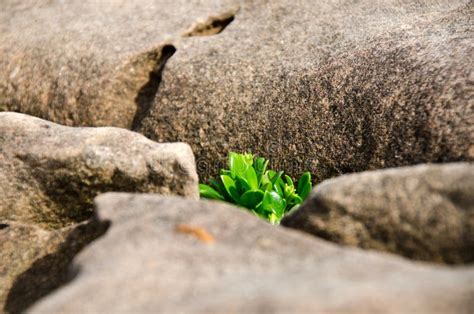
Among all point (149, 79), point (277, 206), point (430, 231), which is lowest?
point (277, 206)

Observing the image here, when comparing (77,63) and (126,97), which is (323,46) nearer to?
(126,97)

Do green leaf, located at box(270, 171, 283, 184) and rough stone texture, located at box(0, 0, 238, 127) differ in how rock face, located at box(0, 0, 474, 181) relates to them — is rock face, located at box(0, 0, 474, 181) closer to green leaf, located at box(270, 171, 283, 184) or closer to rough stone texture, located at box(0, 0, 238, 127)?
rough stone texture, located at box(0, 0, 238, 127)

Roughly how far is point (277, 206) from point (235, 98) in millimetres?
1139

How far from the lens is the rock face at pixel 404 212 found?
3.19 metres

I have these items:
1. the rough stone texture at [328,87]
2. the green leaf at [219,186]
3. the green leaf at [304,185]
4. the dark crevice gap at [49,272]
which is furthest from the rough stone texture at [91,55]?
the dark crevice gap at [49,272]

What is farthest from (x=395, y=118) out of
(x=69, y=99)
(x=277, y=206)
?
(x=69, y=99)

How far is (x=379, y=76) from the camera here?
218 inches

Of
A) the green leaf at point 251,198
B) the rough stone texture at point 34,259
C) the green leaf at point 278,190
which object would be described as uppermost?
the rough stone texture at point 34,259

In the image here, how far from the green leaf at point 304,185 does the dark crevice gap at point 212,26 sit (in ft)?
7.08

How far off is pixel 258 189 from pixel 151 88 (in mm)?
1873

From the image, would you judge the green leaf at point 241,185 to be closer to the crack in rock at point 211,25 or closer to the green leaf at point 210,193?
the green leaf at point 210,193

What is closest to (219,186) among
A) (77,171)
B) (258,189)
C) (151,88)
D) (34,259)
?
(258,189)

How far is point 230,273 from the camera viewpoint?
298cm

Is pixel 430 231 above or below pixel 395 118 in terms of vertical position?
above
